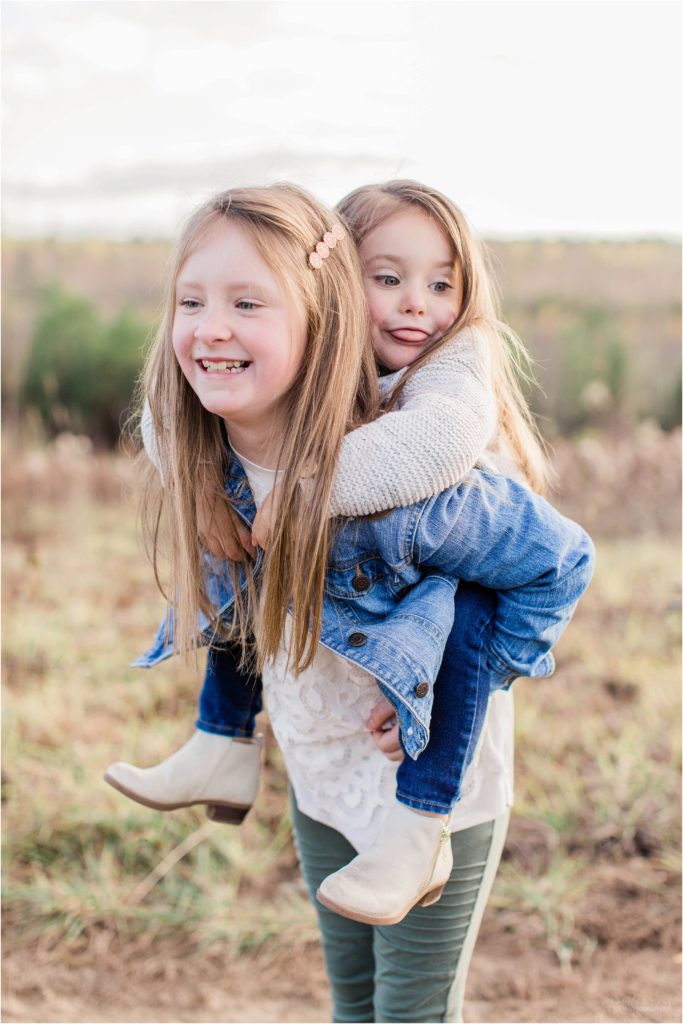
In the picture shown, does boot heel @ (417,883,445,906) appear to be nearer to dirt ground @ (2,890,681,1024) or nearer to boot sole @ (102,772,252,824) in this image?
boot sole @ (102,772,252,824)

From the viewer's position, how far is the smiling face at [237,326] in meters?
1.51

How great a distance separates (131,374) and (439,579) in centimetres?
728

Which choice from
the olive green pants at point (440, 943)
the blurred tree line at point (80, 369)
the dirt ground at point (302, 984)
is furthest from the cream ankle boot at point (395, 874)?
the blurred tree line at point (80, 369)

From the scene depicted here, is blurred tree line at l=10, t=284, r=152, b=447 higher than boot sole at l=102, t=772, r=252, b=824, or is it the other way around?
blurred tree line at l=10, t=284, r=152, b=447

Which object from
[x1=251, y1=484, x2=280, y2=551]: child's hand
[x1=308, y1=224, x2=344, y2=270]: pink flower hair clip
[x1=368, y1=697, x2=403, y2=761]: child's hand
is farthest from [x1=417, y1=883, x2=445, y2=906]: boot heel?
[x1=308, y1=224, x2=344, y2=270]: pink flower hair clip

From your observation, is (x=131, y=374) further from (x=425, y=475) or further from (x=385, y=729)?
(x=425, y=475)

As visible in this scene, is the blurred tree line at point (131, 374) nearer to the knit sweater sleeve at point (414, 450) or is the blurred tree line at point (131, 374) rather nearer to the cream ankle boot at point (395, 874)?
the knit sweater sleeve at point (414, 450)

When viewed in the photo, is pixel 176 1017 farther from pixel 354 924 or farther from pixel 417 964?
pixel 417 964

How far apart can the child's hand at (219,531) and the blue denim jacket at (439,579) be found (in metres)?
0.03

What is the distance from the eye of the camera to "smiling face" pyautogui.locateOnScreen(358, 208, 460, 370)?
1.69 meters

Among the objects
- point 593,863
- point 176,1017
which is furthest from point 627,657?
point 176,1017

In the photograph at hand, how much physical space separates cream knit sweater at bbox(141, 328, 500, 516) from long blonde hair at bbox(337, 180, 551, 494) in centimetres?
14

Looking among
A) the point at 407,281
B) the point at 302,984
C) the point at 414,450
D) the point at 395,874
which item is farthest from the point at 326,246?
the point at 302,984

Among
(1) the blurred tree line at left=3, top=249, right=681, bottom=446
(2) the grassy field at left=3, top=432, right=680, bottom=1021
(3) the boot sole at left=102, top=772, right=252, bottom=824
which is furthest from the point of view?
(1) the blurred tree line at left=3, top=249, right=681, bottom=446
